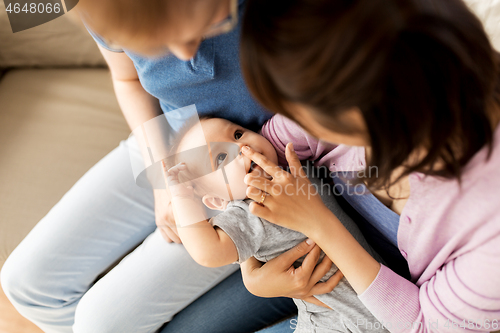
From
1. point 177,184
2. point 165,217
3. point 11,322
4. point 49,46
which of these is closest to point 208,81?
point 177,184

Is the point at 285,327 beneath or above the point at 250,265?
beneath

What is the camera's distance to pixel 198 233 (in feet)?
2.34

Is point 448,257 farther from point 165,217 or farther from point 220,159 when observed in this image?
point 165,217

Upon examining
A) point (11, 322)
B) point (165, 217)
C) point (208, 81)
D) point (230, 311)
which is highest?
point (208, 81)

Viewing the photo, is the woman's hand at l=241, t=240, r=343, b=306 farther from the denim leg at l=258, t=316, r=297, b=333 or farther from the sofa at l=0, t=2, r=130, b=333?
the sofa at l=0, t=2, r=130, b=333

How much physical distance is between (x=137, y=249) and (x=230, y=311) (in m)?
0.31

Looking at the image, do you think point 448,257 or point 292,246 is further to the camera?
point 292,246

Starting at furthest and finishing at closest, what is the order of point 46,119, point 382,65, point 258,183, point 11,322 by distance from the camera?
1. point 46,119
2. point 11,322
3. point 258,183
4. point 382,65

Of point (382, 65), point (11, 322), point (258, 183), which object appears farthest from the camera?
point (11, 322)

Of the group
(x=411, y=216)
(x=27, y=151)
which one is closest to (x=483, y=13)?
(x=411, y=216)

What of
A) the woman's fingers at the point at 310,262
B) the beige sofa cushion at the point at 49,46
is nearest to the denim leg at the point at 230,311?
the woman's fingers at the point at 310,262

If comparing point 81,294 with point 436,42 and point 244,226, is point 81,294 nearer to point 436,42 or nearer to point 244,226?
point 244,226

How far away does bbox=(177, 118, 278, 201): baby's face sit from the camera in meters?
0.79

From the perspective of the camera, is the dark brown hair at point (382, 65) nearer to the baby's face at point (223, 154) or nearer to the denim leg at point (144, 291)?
the baby's face at point (223, 154)
